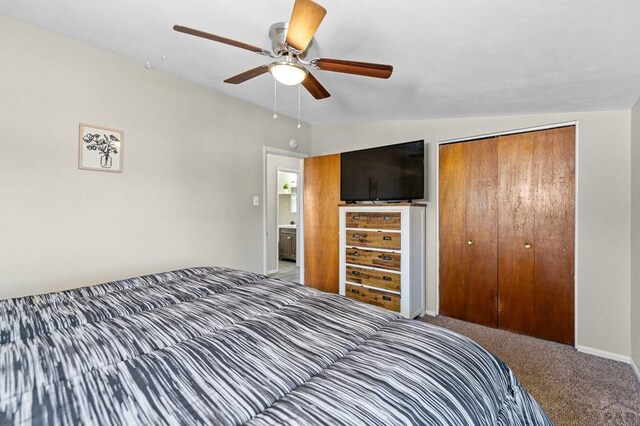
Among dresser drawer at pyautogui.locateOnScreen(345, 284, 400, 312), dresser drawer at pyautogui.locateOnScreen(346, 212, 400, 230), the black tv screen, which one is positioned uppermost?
the black tv screen

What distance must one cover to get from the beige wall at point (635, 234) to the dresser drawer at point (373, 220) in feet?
5.95

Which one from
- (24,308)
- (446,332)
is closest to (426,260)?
(446,332)

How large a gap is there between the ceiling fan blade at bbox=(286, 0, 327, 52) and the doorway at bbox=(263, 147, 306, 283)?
2272mm

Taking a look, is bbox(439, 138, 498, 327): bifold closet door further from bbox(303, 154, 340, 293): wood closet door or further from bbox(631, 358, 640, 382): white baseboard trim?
bbox(303, 154, 340, 293): wood closet door

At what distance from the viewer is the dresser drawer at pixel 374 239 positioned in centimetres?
320

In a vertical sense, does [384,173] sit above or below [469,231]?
above

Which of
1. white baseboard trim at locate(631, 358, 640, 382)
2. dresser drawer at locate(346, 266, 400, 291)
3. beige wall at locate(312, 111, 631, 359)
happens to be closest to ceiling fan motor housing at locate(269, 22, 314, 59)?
dresser drawer at locate(346, 266, 400, 291)

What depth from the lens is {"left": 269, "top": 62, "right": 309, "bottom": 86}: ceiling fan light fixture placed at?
1723mm

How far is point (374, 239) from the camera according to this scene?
3.35m

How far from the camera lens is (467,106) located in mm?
2857

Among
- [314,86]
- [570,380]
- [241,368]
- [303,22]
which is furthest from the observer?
[570,380]

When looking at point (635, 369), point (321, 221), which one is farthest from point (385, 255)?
point (635, 369)

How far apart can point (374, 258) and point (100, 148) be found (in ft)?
8.97

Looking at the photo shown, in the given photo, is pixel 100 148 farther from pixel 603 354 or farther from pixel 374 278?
pixel 603 354
